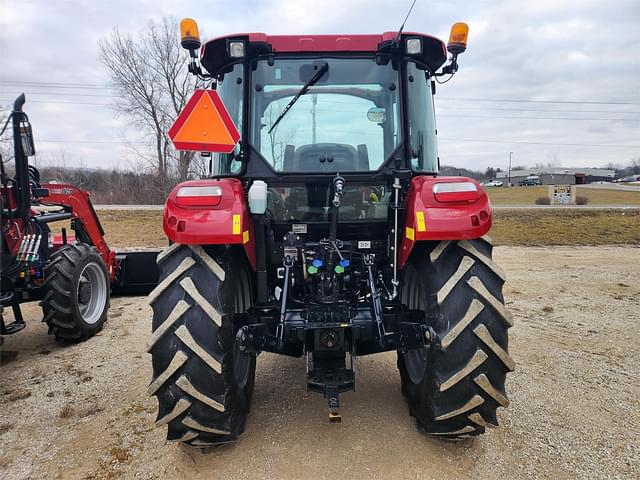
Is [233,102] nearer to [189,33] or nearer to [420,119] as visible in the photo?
[189,33]

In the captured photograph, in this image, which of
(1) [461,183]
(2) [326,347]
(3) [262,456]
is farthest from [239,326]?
(1) [461,183]

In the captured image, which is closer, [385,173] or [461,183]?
[461,183]

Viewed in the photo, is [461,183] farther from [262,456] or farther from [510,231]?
[510,231]

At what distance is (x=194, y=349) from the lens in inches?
91.3

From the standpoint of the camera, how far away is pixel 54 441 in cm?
282

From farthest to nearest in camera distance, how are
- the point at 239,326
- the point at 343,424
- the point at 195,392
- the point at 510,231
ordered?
the point at 510,231
the point at 343,424
the point at 239,326
the point at 195,392

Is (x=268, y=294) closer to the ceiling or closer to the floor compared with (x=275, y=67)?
closer to the floor

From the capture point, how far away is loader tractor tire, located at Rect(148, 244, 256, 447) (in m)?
2.33

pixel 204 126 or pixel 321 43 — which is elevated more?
pixel 321 43

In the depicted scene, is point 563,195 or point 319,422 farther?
point 563,195

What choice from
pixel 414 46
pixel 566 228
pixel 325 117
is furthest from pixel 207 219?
pixel 566 228

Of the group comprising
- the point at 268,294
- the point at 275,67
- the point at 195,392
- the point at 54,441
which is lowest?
the point at 54,441

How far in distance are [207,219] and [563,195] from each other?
27205 millimetres

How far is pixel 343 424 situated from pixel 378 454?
391mm
